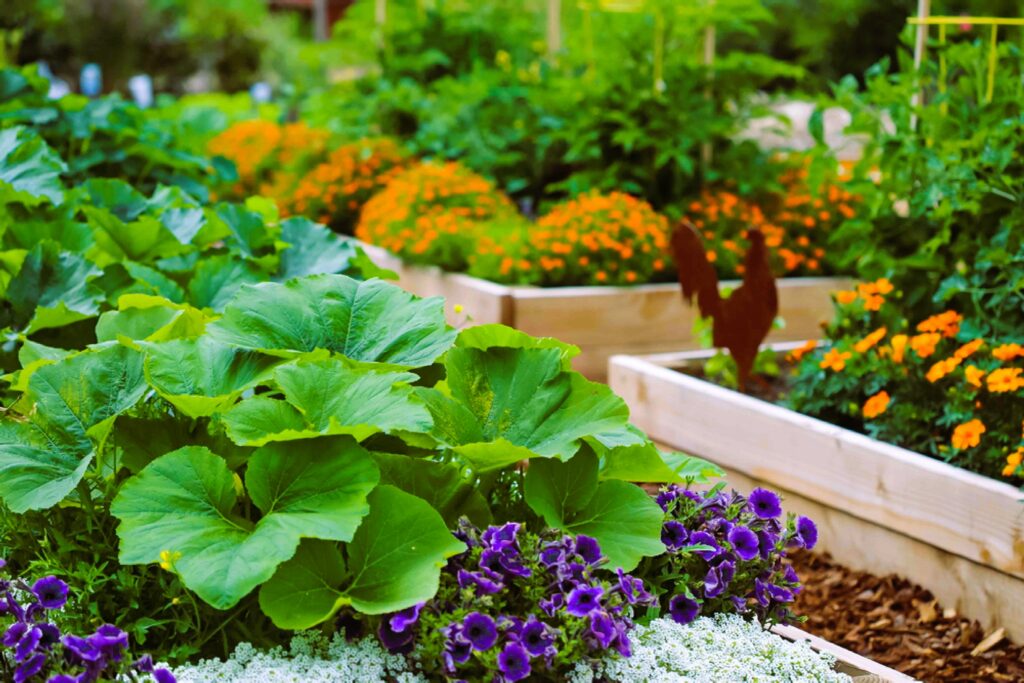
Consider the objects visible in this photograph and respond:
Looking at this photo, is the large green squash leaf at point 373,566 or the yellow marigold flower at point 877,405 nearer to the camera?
the large green squash leaf at point 373,566

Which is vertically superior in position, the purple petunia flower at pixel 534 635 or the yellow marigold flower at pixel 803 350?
the purple petunia flower at pixel 534 635

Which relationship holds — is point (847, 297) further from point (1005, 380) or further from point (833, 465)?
point (1005, 380)

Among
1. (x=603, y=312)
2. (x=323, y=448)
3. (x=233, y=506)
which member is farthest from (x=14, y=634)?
(x=603, y=312)

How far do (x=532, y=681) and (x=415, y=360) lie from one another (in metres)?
0.53

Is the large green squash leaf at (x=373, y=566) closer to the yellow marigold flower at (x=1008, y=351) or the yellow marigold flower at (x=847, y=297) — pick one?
the yellow marigold flower at (x=1008, y=351)

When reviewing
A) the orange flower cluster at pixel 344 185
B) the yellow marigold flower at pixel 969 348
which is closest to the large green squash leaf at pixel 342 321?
the yellow marigold flower at pixel 969 348

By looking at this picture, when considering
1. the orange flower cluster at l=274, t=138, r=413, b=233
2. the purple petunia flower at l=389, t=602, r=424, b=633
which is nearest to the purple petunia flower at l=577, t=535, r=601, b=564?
the purple petunia flower at l=389, t=602, r=424, b=633

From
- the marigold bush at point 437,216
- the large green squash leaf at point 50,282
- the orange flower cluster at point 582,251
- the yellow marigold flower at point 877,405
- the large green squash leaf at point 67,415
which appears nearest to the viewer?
the large green squash leaf at point 67,415

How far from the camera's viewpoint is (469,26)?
7.36 m

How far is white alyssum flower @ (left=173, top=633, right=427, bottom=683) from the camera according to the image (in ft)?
4.71

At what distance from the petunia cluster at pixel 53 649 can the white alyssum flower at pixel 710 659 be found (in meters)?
0.56

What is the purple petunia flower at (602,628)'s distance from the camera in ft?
4.63

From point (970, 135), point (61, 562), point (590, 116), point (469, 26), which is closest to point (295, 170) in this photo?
point (469, 26)

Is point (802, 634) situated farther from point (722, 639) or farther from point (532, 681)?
point (532, 681)
